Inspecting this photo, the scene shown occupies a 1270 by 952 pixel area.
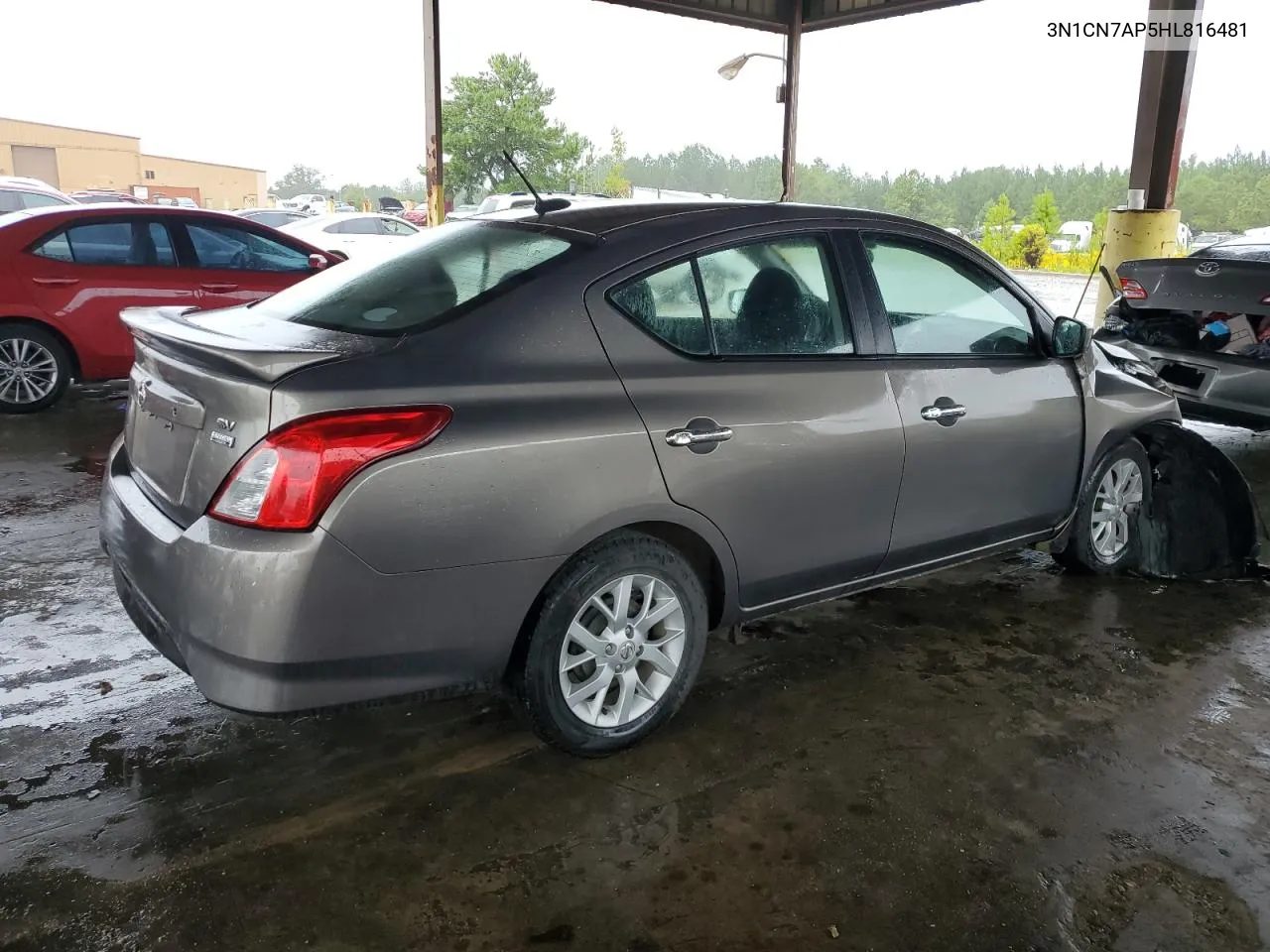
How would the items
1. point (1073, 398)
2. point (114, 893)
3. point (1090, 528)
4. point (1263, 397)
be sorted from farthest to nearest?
1. point (1263, 397)
2. point (1090, 528)
3. point (1073, 398)
4. point (114, 893)

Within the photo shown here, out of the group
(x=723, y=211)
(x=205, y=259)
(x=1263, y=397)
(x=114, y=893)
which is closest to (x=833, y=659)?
(x=723, y=211)

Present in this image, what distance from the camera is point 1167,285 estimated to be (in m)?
5.98

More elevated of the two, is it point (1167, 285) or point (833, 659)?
point (1167, 285)

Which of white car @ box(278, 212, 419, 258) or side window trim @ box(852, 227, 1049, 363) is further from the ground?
white car @ box(278, 212, 419, 258)

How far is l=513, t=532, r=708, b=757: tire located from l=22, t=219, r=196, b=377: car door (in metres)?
5.44

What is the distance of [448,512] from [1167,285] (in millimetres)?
5452

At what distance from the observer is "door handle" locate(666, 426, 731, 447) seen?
253 centimetres

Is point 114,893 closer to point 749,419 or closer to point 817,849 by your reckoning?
point 817,849

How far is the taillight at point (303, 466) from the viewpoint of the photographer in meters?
2.08

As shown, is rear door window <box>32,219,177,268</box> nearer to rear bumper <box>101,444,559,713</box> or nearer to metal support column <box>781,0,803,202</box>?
rear bumper <box>101,444,559,713</box>

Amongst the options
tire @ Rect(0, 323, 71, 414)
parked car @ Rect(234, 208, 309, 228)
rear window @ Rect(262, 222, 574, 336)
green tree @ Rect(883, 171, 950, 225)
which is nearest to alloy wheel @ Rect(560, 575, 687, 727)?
rear window @ Rect(262, 222, 574, 336)

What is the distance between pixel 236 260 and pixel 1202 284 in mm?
6580

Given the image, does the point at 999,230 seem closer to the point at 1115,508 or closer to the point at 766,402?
the point at 1115,508

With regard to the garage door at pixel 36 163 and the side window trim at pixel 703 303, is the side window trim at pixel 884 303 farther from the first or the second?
the garage door at pixel 36 163
